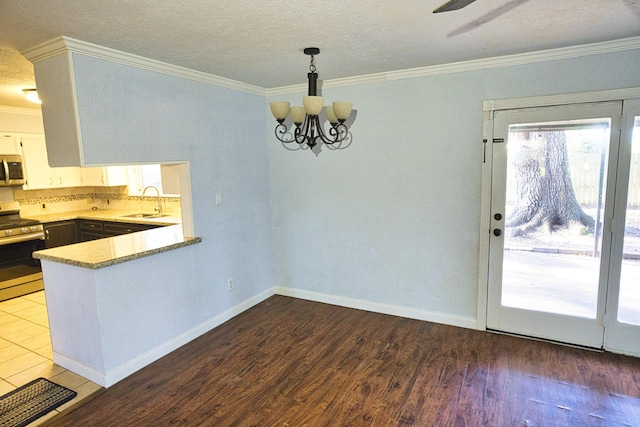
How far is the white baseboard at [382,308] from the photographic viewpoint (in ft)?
11.8

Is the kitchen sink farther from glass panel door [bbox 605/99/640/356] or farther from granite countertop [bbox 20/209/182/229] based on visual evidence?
glass panel door [bbox 605/99/640/356]

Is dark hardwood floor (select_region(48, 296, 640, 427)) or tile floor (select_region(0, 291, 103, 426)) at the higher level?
tile floor (select_region(0, 291, 103, 426))

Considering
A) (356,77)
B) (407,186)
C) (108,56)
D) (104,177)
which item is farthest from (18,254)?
(407,186)

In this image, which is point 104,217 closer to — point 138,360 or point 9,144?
point 9,144

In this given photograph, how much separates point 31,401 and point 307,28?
3.10 meters

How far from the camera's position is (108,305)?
2744mm

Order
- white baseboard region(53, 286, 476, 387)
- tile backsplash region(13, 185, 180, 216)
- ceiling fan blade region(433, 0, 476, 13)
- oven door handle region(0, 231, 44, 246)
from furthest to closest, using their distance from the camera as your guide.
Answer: tile backsplash region(13, 185, 180, 216), oven door handle region(0, 231, 44, 246), white baseboard region(53, 286, 476, 387), ceiling fan blade region(433, 0, 476, 13)

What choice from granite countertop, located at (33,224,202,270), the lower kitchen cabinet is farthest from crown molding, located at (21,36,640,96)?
the lower kitchen cabinet

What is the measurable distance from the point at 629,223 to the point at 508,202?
2.83 ft

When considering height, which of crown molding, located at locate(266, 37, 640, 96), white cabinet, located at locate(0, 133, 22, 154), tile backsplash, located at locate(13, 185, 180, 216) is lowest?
tile backsplash, located at locate(13, 185, 180, 216)

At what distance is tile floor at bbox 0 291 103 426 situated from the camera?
107 inches

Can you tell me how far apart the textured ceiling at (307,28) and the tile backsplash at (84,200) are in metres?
2.62

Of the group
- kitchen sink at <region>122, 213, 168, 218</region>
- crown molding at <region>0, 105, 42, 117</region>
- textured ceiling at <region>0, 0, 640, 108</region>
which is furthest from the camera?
kitchen sink at <region>122, 213, 168, 218</region>

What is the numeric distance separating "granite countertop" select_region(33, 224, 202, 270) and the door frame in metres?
2.63
